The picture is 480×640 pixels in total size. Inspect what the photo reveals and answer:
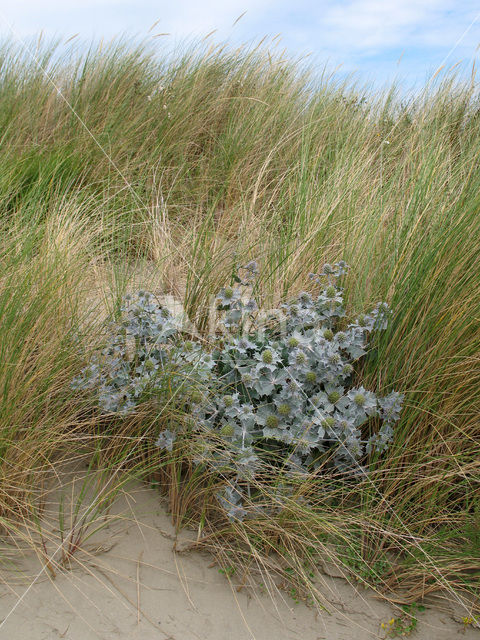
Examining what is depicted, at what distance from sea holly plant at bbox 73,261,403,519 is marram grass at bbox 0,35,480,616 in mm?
97

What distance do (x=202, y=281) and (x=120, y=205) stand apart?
1.74 metres

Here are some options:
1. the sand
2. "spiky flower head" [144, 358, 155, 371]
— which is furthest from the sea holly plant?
the sand

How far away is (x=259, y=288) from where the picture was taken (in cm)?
340

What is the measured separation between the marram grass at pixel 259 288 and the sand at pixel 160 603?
0.10 metres

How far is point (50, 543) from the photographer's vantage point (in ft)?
7.25

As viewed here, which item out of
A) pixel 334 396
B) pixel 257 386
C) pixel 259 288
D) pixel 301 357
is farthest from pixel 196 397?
pixel 259 288

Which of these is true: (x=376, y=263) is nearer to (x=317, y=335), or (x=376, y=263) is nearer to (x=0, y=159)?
(x=317, y=335)

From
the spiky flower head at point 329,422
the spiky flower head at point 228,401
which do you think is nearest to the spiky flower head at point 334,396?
the spiky flower head at point 329,422

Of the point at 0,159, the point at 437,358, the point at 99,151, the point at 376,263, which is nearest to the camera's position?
the point at 437,358

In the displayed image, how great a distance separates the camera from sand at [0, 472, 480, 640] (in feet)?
6.47

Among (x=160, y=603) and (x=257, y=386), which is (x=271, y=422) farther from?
(x=160, y=603)

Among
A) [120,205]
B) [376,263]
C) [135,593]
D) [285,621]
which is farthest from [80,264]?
[285,621]

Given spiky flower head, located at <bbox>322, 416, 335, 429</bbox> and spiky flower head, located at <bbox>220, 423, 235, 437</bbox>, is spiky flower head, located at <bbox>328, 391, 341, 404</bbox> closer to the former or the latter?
spiky flower head, located at <bbox>322, 416, 335, 429</bbox>

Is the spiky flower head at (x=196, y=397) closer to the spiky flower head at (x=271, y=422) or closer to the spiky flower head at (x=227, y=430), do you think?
the spiky flower head at (x=227, y=430)
